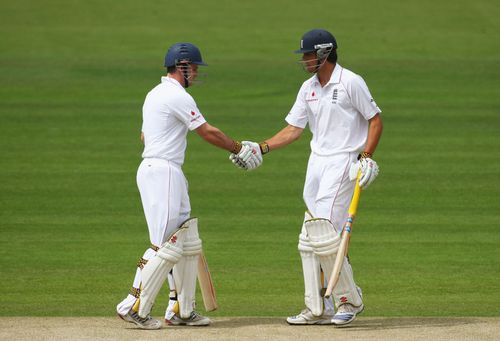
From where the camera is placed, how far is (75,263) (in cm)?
979

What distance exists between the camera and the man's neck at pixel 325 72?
25.6 ft

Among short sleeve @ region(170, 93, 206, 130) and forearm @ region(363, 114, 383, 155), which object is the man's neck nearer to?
forearm @ region(363, 114, 383, 155)

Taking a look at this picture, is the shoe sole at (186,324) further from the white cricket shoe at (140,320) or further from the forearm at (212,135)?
the forearm at (212,135)

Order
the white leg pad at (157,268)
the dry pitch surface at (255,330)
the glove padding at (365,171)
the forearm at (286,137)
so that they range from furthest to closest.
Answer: the forearm at (286,137) < the glove padding at (365,171) < the white leg pad at (157,268) < the dry pitch surface at (255,330)

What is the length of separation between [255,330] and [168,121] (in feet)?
4.61

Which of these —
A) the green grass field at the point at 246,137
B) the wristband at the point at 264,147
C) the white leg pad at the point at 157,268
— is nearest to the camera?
the white leg pad at the point at 157,268

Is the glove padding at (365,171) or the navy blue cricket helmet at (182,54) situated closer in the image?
the glove padding at (365,171)

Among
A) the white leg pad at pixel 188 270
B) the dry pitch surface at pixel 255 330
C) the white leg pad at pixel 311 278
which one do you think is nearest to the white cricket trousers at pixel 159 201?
the white leg pad at pixel 188 270


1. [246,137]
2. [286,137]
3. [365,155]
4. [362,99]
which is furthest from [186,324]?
[246,137]

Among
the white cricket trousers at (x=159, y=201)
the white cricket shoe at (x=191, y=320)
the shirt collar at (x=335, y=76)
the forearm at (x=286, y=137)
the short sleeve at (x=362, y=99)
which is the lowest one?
the white cricket shoe at (x=191, y=320)

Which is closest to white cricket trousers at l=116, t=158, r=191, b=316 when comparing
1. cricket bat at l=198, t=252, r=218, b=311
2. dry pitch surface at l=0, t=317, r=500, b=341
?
dry pitch surface at l=0, t=317, r=500, b=341

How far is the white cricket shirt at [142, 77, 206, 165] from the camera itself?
7508 mm

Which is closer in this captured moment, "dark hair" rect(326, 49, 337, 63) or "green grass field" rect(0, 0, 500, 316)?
"dark hair" rect(326, 49, 337, 63)

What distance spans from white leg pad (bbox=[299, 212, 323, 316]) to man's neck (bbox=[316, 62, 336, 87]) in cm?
89
